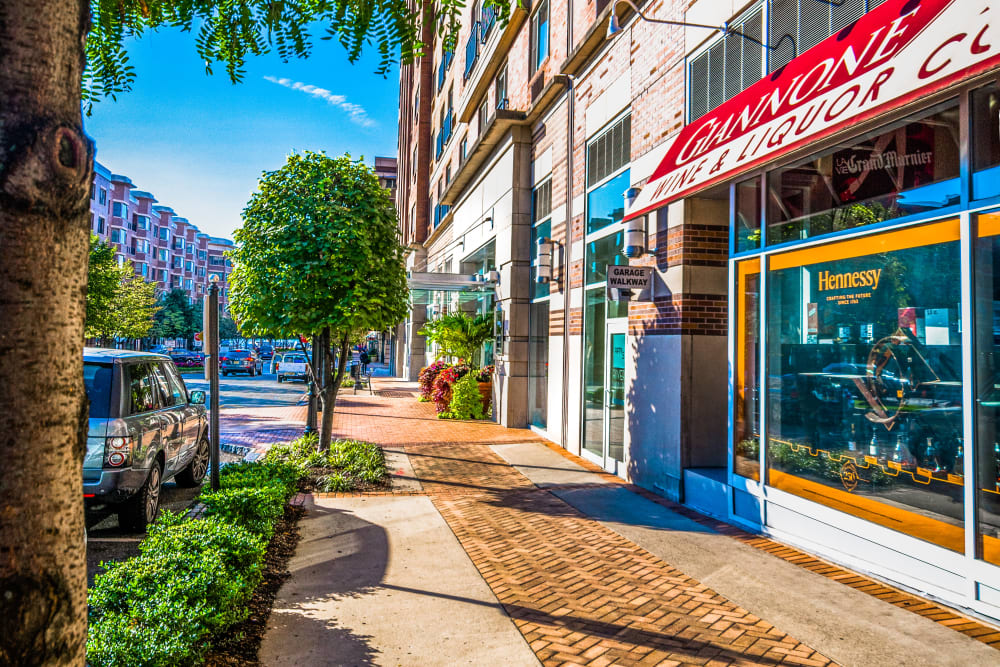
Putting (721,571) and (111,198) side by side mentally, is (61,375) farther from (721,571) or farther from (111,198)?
(111,198)

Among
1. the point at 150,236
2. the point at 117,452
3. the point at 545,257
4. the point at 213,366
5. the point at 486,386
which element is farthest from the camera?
the point at 150,236

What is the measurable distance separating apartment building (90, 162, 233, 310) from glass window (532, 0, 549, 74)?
1825 inches

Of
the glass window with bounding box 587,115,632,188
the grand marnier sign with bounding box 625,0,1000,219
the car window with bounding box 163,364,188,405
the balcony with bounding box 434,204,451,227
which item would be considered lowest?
the car window with bounding box 163,364,188,405

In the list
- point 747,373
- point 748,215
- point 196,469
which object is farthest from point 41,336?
point 196,469

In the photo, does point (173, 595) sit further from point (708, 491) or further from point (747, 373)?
point (747, 373)

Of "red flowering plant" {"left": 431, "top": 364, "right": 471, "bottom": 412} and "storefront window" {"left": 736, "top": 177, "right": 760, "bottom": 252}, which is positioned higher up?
"storefront window" {"left": 736, "top": 177, "right": 760, "bottom": 252}

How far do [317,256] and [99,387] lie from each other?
3720 millimetres

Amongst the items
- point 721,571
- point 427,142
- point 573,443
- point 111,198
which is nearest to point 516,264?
point 573,443

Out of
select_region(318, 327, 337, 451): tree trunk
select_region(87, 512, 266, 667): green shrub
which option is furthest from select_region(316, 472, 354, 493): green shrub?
select_region(87, 512, 266, 667): green shrub

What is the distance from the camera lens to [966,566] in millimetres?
4555

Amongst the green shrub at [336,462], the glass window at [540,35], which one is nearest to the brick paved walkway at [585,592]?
the green shrub at [336,462]

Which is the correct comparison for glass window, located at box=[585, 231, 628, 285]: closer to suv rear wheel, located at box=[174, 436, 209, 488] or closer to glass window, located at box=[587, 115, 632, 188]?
glass window, located at box=[587, 115, 632, 188]

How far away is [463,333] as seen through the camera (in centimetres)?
1780

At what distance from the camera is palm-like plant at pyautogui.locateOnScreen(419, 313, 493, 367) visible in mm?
17734
